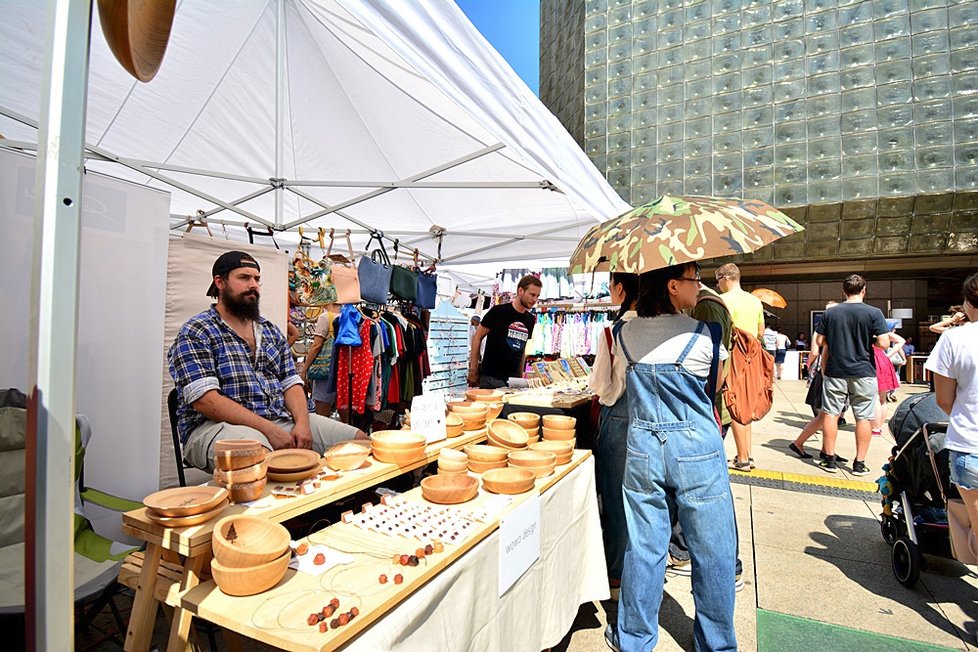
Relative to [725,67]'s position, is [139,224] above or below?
below

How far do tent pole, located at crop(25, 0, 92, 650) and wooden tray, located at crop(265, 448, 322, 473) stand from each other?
0.98 m

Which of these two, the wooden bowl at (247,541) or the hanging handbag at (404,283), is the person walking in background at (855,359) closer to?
the hanging handbag at (404,283)

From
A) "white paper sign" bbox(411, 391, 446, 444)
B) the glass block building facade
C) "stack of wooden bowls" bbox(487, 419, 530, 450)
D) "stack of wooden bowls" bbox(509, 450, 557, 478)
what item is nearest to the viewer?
"stack of wooden bowls" bbox(509, 450, 557, 478)

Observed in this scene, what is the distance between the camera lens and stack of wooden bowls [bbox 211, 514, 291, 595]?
1199mm

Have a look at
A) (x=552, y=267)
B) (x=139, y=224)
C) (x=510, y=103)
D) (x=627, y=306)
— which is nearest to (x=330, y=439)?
(x=139, y=224)

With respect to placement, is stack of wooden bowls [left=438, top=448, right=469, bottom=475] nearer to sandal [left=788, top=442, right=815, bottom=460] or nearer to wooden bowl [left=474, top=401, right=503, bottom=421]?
wooden bowl [left=474, top=401, right=503, bottom=421]

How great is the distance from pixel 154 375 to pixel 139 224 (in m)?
0.80

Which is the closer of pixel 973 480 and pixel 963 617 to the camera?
pixel 973 480

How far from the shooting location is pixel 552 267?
692 cm

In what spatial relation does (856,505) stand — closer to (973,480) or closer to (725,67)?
(973,480)

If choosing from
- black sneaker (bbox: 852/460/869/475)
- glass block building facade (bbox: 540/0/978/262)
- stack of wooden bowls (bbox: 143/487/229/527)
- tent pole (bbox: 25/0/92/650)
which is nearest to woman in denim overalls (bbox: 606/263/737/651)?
stack of wooden bowls (bbox: 143/487/229/527)

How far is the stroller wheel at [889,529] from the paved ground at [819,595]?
0.35 feet

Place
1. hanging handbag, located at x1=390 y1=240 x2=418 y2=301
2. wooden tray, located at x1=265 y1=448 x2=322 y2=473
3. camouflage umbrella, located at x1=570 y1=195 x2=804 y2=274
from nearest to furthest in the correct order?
wooden tray, located at x1=265 y1=448 x2=322 y2=473 → camouflage umbrella, located at x1=570 y1=195 x2=804 y2=274 → hanging handbag, located at x1=390 y1=240 x2=418 y2=301

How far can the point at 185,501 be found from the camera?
1.41 m
